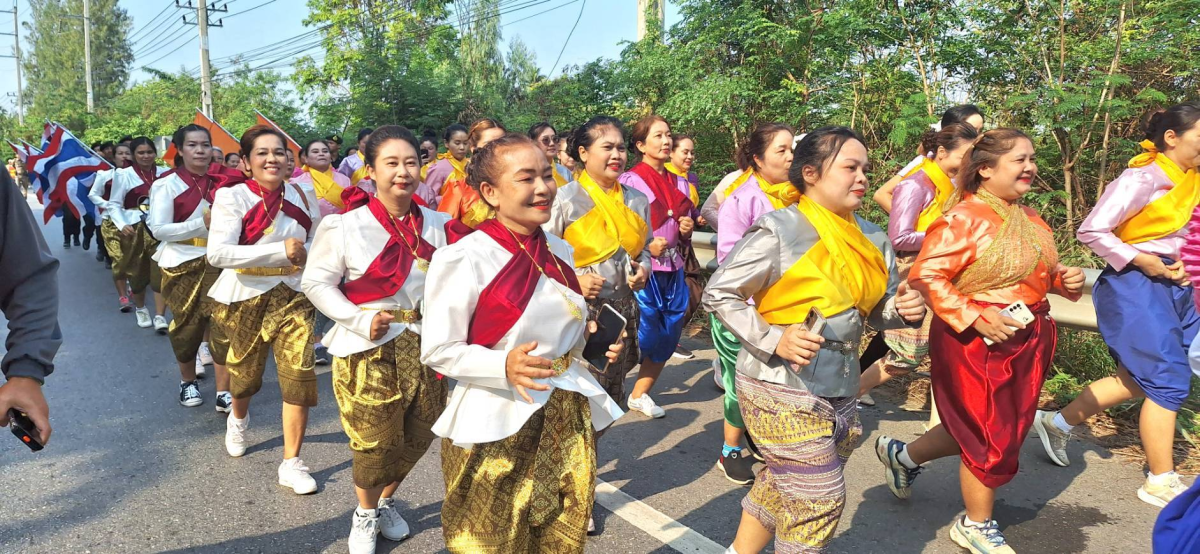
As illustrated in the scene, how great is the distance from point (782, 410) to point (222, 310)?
3.39 meters

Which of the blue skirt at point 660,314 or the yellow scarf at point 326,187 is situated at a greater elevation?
the yellow scarf at point 326,187

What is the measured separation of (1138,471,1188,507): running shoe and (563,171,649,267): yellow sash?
2665 mm

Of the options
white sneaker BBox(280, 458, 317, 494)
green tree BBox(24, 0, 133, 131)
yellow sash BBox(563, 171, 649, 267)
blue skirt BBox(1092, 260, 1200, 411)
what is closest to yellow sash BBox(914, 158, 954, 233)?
blue skirt BBox(1092, 260, 1200, 411)

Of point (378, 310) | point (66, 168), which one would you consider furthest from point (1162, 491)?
point (66, 168)

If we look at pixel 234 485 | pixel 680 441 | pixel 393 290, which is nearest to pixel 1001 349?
pixel 680 441

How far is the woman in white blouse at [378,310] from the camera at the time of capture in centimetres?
352

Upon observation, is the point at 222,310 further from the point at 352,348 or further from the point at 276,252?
the point at 352,348

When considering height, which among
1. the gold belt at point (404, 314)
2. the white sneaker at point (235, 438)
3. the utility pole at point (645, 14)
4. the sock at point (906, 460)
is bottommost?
the white sneaker at point (235, 438)

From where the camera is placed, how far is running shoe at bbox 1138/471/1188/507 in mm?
3992

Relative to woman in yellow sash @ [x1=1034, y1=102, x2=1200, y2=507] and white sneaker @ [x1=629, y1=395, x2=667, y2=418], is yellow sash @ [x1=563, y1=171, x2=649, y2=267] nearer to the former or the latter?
white sneaker @ [x1=629, y1=395, x2=667, y2=418]

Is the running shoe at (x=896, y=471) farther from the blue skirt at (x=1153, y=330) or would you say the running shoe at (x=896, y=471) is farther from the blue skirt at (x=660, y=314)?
the blue skirt at (x=660, y=314)

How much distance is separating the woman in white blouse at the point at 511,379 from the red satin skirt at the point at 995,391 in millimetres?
1604

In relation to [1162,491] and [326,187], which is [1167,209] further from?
[326,187]

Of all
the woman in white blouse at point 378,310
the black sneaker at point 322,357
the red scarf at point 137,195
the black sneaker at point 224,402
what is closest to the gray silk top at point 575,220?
the woman in white blouse at point 378,310
